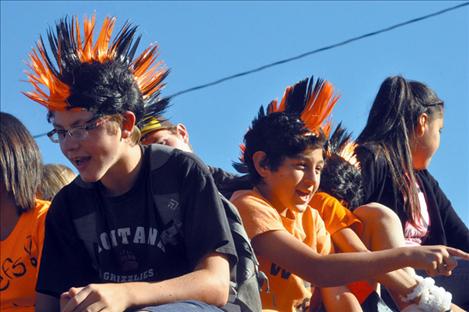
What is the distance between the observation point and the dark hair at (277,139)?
13.8ft

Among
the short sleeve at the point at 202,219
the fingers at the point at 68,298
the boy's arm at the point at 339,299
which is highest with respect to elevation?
the short sleeve at the point at 202,219

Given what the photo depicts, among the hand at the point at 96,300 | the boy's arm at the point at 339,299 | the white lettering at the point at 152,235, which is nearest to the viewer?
the hand at the point at 96,300

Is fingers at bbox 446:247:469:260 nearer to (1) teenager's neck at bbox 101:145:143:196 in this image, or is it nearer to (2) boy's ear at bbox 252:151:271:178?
(2) boy's ear at bbox 252:151:271:178

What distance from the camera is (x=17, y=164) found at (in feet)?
14.1

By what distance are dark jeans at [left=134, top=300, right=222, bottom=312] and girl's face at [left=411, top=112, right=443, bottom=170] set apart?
239 cm

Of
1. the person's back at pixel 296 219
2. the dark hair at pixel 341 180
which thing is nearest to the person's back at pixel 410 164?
the dark hair at pixel 341 180

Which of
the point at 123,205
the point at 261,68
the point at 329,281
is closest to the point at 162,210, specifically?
the point at 123,205

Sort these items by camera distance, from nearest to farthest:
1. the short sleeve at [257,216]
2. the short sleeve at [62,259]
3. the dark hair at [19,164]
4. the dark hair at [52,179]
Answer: the short sleeve at [62,259] → the short sleeve at [257,216] → the dark hair at [19,164] → the dark hair at [52,179]

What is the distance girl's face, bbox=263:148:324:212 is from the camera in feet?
13.6

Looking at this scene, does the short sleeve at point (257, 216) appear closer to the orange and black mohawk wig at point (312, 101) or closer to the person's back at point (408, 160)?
the orange and black mohawk wig at point (312, 101)

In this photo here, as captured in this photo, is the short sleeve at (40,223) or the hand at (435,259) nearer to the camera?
the hand at (435,259)

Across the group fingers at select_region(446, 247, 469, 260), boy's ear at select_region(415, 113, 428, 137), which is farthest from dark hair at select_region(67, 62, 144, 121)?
boy's ear at select_region(415, 113, 428, 137)

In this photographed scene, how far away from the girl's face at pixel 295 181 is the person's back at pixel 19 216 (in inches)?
38.8

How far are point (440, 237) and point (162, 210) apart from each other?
211cm
